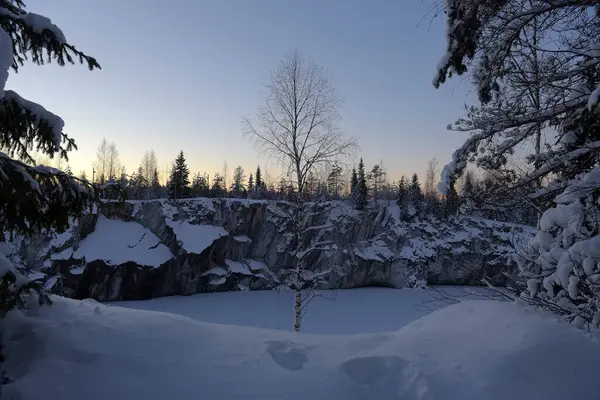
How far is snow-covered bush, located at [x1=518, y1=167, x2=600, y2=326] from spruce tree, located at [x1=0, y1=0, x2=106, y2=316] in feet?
12.8

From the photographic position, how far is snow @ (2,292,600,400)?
8.09 ft

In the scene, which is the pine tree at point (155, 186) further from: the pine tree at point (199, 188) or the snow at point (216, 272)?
the snow at point (216, 272)

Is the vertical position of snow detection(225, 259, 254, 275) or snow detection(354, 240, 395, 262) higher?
snow detection(354, 240, 395, 262)

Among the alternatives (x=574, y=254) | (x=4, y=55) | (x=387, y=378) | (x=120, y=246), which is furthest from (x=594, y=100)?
(x=120, y=246)

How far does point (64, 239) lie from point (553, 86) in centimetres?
2269

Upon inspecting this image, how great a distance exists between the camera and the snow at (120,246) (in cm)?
2009

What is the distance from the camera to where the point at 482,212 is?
4.20 meters

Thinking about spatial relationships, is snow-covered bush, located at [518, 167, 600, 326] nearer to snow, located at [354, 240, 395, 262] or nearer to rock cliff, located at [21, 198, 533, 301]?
rock cliff, located at [21, 198, 533, 301]

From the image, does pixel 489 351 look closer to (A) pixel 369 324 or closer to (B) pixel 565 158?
(B) pixel 565 158

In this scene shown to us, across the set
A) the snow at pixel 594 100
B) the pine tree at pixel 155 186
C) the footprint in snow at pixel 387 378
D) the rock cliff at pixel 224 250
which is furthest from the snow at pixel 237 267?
the pine tree at pixel 155 186

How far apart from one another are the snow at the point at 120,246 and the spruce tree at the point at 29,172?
18.6 m

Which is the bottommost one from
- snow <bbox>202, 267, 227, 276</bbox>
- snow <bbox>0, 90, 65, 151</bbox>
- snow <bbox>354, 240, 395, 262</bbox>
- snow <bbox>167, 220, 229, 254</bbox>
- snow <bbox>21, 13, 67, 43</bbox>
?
snow <bbox>202, 267, 227, 276</bbox>

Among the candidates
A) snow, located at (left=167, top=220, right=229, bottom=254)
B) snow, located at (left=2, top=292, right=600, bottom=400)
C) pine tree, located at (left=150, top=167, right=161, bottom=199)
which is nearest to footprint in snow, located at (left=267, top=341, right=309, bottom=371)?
snow, located at (left=2, top=292, right=600, bottom=400)

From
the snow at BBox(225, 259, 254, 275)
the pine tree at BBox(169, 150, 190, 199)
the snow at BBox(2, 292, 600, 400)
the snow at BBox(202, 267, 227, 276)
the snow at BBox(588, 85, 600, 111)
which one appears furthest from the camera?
the pine tree at BBox(169, 150, 190, 199)
